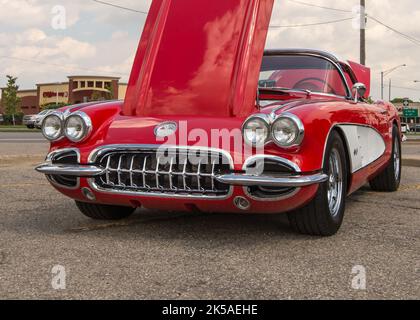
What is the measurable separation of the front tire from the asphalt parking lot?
89mm

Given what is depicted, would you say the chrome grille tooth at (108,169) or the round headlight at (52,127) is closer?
the chrome grille tooth at (108,169)

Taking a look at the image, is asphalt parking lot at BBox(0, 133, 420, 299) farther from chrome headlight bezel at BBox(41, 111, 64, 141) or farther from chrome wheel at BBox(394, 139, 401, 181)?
chrome wheel at BBox(394, 139, 401, 181)

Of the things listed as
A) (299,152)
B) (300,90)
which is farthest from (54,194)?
(299,152)

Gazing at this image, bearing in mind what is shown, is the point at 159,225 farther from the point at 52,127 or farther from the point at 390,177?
the point at 390,177

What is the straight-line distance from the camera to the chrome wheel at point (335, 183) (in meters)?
3.84

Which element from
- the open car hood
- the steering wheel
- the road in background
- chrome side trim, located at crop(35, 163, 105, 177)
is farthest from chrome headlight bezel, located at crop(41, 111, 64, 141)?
the road in background

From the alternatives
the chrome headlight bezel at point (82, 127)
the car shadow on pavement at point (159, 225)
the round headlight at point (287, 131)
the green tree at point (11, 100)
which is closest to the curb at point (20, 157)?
the car shadow on pavement at point (159, 225)

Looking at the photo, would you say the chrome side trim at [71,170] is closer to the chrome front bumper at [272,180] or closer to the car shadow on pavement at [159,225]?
the car shadow on pavement at [159,225]

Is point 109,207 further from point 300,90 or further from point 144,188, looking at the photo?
point 300,90

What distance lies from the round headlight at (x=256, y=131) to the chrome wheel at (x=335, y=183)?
2.41 ft

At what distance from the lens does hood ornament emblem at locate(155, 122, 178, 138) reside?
138 inches

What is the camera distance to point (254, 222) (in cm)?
424

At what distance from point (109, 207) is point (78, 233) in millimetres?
479

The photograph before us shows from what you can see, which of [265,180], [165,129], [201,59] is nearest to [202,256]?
[265,180]
